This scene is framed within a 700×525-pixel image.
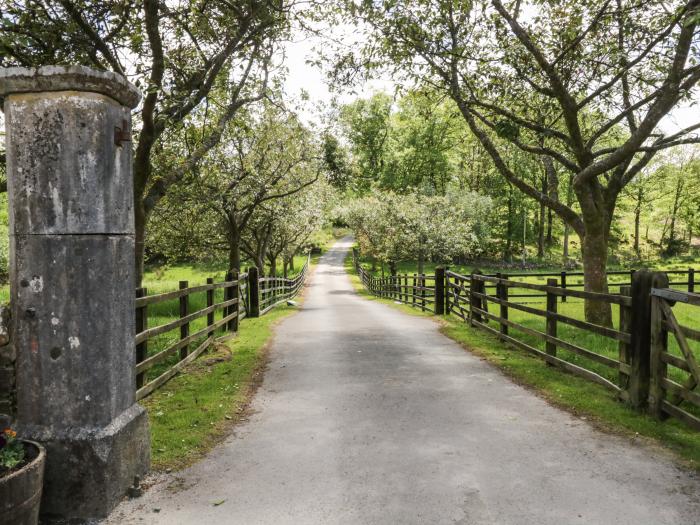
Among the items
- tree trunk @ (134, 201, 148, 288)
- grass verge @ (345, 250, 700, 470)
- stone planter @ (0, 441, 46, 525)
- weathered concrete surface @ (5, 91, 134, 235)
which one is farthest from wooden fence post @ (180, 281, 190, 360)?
grass verge @ (345, 250, 700, 470)

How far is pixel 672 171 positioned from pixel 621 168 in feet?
152

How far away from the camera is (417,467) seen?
418cm

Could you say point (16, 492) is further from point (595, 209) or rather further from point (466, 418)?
point (595, 209)

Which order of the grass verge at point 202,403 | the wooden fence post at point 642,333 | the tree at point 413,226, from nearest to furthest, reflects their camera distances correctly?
the grass verge at point 202,403 → the wooden fence post at point 642,333 → the tree at point 413,226

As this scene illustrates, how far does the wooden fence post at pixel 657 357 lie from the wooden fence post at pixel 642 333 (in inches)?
4.6

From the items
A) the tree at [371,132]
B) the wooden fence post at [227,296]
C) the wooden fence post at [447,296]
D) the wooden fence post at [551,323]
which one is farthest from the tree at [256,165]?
the tree at [371,132]

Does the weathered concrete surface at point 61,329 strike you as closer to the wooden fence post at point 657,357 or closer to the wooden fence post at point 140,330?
the wooden fence post at point 140,330

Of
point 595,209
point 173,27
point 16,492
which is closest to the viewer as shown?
point 16,492

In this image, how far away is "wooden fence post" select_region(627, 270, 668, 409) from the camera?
538 centimetres

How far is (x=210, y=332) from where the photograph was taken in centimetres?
934

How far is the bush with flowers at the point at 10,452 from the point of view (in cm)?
295

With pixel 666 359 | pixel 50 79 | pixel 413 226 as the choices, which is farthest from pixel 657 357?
pixel 413 226

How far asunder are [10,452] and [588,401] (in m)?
5.51

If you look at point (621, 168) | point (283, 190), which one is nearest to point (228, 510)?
point (621, 168)
